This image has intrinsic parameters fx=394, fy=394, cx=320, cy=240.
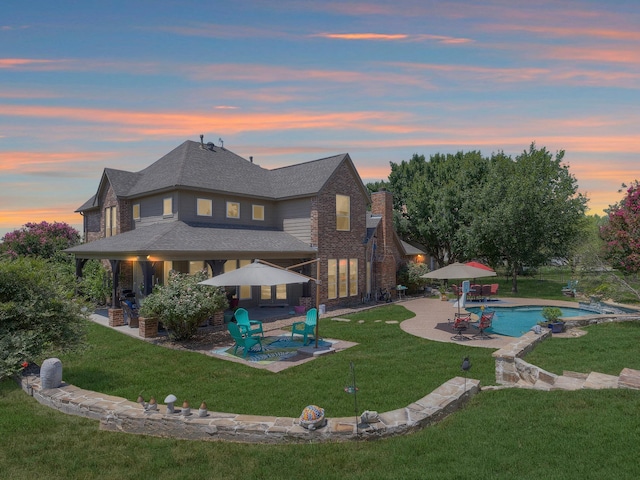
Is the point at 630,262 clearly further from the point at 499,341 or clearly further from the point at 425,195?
the point at 425,195

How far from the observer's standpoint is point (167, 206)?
2231 cm

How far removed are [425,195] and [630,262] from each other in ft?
76.9

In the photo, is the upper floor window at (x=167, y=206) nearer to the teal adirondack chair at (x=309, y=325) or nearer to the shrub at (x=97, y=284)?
the shrub at (x=97, y=284)

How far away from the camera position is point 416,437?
22.2ft

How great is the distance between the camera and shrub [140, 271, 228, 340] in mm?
14383

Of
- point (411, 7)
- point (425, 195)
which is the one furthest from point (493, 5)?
point (425, 195)

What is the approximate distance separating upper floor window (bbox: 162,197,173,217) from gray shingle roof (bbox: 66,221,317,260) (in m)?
0.69

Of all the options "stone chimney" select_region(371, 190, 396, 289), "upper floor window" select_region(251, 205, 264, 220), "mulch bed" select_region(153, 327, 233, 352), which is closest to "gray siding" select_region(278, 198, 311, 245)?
"upper floor window" select_region(251, 205, 264, 220)

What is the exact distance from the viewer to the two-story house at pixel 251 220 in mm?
21266

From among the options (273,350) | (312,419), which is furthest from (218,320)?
(312,419)

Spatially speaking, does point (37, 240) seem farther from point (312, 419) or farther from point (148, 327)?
point (312, 419)

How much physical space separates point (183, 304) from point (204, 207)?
9.44m

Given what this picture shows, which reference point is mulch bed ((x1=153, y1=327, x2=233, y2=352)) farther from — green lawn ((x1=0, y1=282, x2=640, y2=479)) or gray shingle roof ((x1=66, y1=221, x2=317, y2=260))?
gray shingle roof ((x1=66, y1=221, x2=317, y2=260))

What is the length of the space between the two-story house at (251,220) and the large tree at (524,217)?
10.6 m
